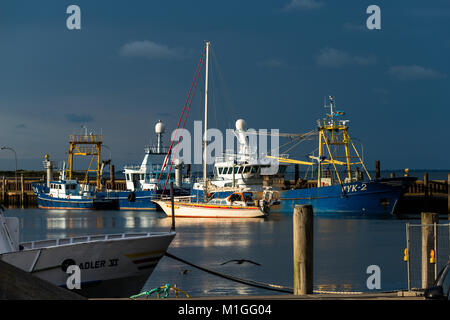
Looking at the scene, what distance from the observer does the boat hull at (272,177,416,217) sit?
48.0 metres

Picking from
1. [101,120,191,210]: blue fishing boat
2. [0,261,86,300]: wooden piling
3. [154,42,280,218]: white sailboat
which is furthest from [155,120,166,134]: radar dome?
[0,261,86,300]: wooden piling

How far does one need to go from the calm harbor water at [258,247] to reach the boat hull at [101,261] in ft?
8.98

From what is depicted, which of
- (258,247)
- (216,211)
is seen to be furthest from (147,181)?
(258,247)

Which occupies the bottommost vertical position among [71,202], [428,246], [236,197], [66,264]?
[71,202]

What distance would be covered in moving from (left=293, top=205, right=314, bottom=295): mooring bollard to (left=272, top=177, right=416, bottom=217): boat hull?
125ft

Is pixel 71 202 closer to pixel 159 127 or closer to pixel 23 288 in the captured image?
pixel 159 127

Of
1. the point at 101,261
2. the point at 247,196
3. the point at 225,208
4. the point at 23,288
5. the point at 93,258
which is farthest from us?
the point at 247,196

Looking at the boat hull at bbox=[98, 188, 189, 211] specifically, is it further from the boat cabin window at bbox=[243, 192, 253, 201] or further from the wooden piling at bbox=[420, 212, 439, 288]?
the wooden piling at bbox=[420, 212, 439, 288]

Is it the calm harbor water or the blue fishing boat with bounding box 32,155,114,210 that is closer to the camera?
the calm harbor water

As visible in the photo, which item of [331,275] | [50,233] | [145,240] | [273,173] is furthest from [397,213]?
[145,240]

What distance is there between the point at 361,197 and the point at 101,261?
3743 centimetres

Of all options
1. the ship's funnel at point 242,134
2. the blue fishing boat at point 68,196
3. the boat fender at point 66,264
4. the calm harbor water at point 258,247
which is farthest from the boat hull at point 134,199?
the boat fender at point 66,264

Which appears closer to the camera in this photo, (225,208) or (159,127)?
(225,208)

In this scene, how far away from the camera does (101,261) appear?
1359cm
